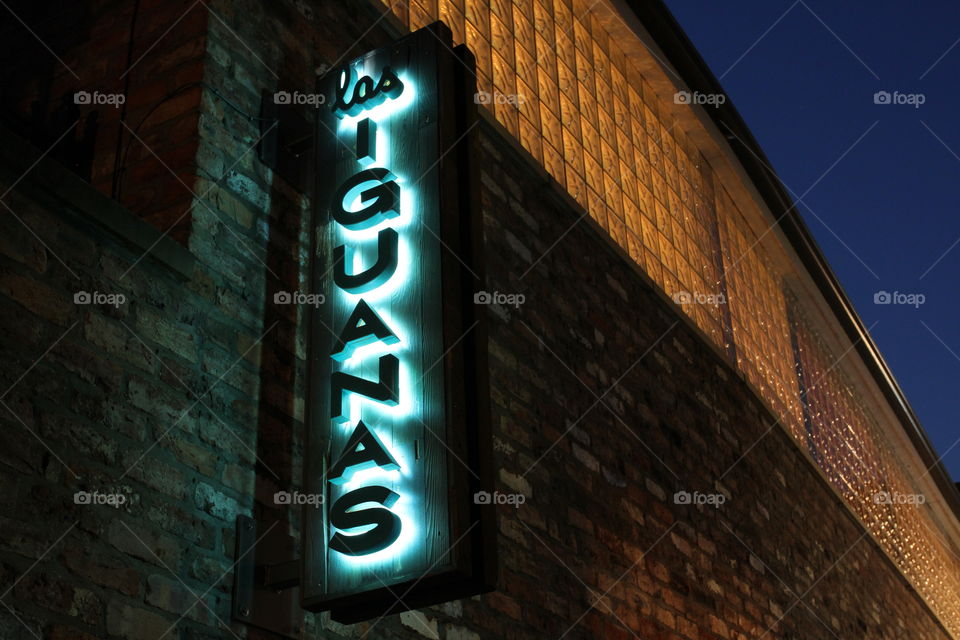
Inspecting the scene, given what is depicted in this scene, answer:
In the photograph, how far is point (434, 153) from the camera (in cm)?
386

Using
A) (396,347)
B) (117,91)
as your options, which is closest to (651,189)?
(117,91)

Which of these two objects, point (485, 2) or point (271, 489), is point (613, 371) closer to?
point (485, 2)

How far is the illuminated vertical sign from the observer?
326 centimetres

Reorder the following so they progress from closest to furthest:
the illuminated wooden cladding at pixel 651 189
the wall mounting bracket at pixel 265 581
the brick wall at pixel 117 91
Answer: the wall mounting bracket at pixel 265 581 < the brick wall at pixel 117 91 < the illuminated wooden cladding at pixel 651 189

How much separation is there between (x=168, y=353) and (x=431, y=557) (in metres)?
1.00

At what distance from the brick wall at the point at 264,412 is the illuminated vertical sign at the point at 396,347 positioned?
0.86ft

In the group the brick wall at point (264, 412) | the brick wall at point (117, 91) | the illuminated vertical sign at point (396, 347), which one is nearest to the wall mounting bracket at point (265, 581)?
the brick wall at point (264, 412)

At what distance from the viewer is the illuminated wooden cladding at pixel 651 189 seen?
19.8 feet

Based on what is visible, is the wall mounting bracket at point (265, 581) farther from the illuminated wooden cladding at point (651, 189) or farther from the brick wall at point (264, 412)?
the illuminated wooden cladding at point (651, 189)

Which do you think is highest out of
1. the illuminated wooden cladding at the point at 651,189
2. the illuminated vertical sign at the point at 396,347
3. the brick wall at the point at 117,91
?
the illuminated wooden cladding at the point at 651,189

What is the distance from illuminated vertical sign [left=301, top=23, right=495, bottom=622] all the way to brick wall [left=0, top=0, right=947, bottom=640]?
26cm

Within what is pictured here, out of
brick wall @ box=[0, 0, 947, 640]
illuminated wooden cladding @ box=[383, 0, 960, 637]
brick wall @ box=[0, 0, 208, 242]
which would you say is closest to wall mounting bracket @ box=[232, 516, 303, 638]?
brick wall @ box=[0, 0, 947, 640]

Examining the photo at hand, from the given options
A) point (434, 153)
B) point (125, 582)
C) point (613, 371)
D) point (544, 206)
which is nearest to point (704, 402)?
point (613, 371)

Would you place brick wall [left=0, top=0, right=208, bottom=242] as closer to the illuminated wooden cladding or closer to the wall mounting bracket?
the wall mounting bracket
